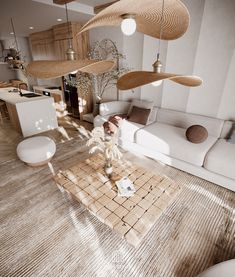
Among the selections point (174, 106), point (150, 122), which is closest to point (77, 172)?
point (150, 122)

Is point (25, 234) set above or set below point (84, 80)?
below

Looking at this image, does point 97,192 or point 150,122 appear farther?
point 150,122

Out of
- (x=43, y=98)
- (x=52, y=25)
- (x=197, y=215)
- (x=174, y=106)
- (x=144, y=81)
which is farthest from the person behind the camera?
(x=52, y=25)

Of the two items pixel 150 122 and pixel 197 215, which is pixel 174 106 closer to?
pixel 150 122

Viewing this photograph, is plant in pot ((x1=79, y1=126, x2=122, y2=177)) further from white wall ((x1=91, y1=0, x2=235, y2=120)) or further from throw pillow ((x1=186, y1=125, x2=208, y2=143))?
white wall ((x1=91, y1=0, x2=235, y2=120))

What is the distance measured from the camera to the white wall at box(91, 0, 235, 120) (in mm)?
2668

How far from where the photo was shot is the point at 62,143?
3.77 meters

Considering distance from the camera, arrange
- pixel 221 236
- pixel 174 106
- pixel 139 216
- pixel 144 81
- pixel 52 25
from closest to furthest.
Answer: pixel 144 81 < pixel 139 216 < pixel 221 236 < pixel 174 106 < pixel 52 25

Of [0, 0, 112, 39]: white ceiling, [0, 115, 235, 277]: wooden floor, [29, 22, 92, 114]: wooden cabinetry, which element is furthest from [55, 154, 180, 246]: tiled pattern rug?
[29, 22, 92, 114]: wooden cabinetry

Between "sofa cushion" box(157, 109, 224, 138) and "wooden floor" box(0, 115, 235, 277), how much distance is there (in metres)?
0.98

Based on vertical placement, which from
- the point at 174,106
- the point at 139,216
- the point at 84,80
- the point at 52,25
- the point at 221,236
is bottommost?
the point at 221,236

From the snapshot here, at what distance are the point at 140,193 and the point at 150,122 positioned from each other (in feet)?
6.92

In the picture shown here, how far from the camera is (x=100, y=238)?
1773mm

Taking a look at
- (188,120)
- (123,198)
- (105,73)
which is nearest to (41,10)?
(105,73)
